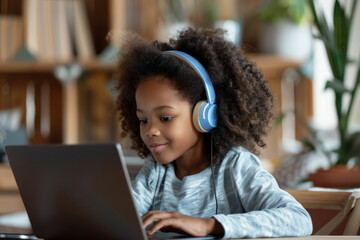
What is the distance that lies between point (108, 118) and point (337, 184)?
2084 millimetres

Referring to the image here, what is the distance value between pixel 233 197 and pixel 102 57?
2496 millimetres

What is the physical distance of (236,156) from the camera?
1.05m

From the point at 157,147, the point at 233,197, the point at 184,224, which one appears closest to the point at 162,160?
the point at 157,147

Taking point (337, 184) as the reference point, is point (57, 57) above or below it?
above

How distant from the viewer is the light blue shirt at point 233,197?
0.86 m

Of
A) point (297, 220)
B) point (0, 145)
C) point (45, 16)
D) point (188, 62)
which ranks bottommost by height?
point (0, 145)

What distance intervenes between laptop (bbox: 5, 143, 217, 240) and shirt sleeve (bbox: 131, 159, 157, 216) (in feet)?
0.67

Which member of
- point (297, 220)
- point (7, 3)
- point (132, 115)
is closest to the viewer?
point (297, 220)

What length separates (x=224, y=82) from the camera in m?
1.10

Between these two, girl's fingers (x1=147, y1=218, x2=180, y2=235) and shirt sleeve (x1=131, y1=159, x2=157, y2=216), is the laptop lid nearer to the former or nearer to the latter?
girl's fingers (x1=147, y1=218, x2=180, y2=235)

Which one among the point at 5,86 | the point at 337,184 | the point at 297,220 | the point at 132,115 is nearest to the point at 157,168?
the point at 132,115

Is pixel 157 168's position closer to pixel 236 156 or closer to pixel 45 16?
pixel 236 156

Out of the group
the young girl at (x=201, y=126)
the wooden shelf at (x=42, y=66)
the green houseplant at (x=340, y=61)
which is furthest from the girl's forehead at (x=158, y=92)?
the wooden shelf at (x=42, y=66)

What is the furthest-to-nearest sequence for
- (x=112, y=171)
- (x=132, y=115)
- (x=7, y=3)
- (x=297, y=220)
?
1. (x=7, y=3)
2. (x=132, y=115)
3. (x=297, y=220)
4. (x=112, y=171)
